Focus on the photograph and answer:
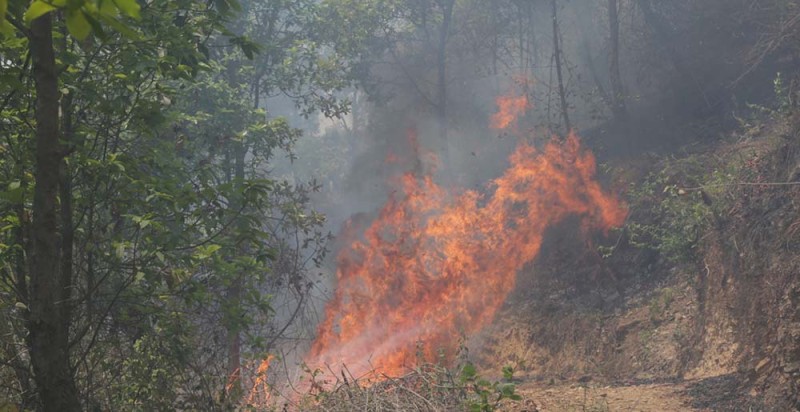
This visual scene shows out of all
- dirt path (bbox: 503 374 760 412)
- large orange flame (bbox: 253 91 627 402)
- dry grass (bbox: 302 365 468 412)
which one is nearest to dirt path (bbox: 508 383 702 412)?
dirt path (bbox: 503 374 760 412)

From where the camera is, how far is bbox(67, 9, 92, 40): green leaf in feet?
7.27

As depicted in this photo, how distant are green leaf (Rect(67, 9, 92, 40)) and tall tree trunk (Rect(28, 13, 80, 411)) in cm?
168

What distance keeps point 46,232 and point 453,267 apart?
53.3 feet

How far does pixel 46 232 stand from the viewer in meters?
3.87

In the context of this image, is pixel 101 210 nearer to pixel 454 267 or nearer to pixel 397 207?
pixel 454 267

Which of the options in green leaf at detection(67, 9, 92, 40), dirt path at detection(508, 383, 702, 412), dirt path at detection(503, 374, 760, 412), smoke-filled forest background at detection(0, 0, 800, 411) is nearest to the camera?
green leaf at detection(67, 9, 92, 40)

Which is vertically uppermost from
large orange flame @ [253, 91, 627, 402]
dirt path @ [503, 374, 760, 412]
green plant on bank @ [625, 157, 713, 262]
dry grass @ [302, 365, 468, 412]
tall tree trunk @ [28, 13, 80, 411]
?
large orange flame @ [253, 91, 627, 402]

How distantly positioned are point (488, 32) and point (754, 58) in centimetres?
1298

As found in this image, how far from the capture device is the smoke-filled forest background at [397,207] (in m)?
5.03

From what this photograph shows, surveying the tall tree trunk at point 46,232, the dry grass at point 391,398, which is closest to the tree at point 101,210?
the tall tree trunk at point 46,232

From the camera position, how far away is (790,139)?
12.5 m

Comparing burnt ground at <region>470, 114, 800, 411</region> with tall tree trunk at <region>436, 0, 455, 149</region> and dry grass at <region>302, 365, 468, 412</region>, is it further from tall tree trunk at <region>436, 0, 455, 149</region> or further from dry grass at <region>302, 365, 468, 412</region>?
tall tree trunk at <region>436, 0, 455, 149</region>

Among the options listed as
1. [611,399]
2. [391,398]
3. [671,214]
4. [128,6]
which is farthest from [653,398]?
[128,6]

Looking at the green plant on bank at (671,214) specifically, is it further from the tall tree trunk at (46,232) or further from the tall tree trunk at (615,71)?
the tall tree trunk at (46,232)
